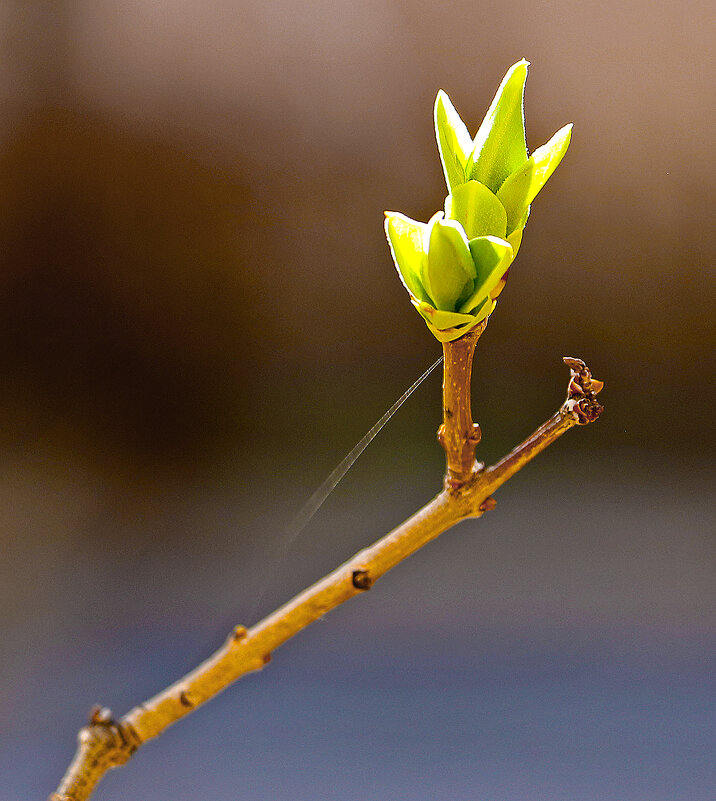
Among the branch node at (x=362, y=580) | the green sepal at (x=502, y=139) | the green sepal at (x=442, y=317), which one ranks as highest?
the green sepal at (x=502, y=139)

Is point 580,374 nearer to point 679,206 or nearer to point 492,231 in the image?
point 492,231

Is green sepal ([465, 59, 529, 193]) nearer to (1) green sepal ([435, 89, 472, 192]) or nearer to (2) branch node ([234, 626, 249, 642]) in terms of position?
(1) green sepal ([435, 89, 472, 192])

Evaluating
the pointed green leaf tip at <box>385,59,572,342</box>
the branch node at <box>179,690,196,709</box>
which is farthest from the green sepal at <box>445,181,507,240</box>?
the branch node at <box>179,690,196,709</box>

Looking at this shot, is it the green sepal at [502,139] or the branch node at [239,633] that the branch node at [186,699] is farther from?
the green sepal at [502,139]

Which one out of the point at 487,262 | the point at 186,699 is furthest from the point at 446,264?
the point at 186,699

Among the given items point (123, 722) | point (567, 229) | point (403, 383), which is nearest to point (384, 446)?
point (403, 383)

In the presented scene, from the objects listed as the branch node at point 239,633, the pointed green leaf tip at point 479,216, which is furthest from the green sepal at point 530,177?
the branch node at point 239,633
